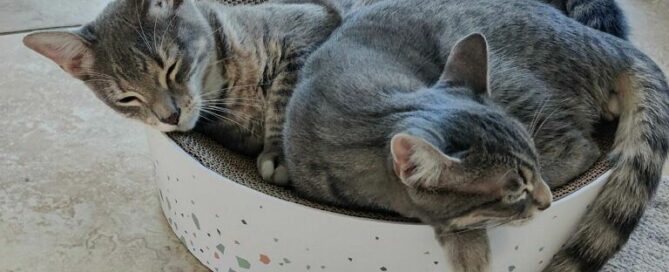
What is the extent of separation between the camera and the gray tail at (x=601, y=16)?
71.3 inches

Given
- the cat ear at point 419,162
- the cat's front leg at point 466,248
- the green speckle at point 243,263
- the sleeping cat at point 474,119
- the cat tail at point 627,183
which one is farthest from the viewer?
the green speckle at point 243,263

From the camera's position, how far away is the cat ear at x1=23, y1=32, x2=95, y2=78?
1.50m

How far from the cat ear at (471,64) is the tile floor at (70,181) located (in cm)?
76

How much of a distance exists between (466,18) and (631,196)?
1.63 feet

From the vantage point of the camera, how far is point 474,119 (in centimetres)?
125

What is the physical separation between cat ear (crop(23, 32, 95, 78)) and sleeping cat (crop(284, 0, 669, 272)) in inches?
16.7

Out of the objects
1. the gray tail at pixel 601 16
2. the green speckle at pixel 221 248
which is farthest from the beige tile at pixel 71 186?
the gray tail at pixel 601 16

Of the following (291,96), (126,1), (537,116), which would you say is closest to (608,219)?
(537,116)

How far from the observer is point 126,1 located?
5.18ft

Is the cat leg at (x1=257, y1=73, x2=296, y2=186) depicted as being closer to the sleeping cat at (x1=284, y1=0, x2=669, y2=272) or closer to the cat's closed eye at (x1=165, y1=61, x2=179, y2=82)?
the sleeping cat at (x1=284, y1=0, x2=669, y2=272)

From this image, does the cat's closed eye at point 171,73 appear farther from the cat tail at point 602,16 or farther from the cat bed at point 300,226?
the cat tail at point 602,16

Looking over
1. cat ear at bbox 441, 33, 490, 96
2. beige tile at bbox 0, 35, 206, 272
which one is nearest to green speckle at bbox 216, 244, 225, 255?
beige tile at bbox 0, 35, 206, 272

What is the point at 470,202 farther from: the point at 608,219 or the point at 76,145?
the point at 76,145

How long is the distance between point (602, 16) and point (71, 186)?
1.36 meters
